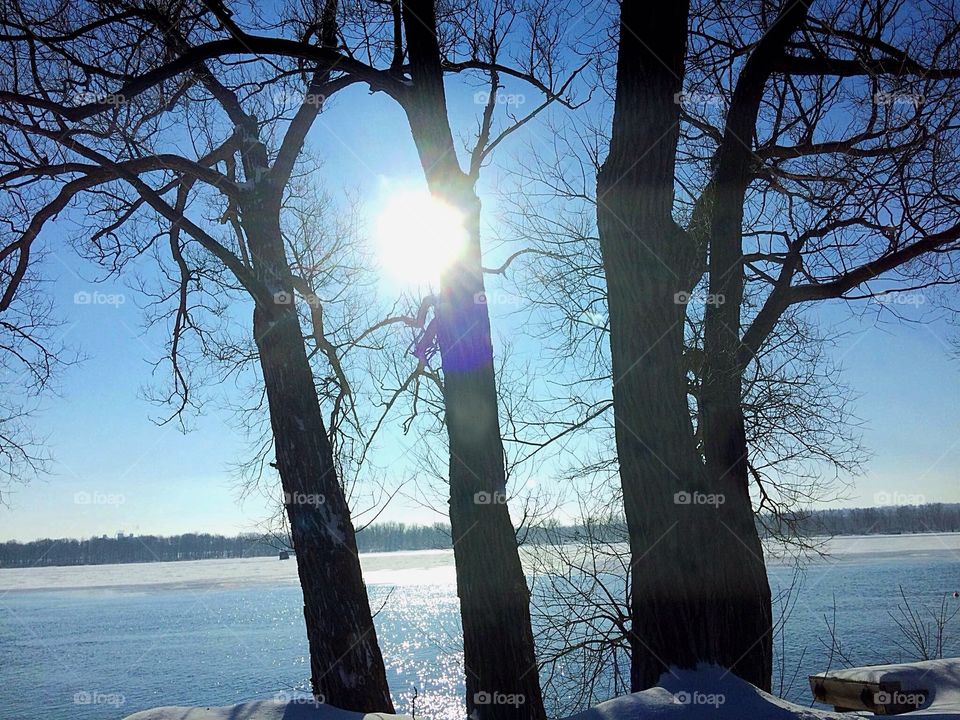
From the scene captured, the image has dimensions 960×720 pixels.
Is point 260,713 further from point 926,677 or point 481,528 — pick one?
point 926,677

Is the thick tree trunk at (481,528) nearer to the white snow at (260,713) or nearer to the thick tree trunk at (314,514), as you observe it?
the thick tree trunk at (314,514)

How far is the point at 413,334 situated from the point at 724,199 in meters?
3.62

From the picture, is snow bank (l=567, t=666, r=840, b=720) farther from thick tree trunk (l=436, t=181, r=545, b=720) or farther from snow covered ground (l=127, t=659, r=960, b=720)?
thick tree trunk (l=436, t=181, r=545, b=720)

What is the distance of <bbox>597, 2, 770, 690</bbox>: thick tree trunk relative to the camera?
4555 mm

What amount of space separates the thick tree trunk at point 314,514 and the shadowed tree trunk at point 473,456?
786mm

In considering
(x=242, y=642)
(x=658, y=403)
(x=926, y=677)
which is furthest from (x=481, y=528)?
(x=242, y=642)

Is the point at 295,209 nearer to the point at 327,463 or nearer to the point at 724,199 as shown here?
the point at 327,463

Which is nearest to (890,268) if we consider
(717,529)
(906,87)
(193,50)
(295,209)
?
(906,87)

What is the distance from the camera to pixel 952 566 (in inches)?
2446

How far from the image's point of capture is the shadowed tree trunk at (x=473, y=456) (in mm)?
5660

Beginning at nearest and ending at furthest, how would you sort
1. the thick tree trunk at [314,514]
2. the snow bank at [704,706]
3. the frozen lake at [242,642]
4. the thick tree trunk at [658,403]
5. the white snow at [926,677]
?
1. the snow bank at [704,706]
2. the thick tree trunk at [658,403]
3. the thick tree trunk at [314,514]
4. the white snow at [926,677]
5. the frozen lake at [242,642]

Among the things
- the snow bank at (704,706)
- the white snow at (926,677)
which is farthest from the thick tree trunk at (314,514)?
the white snow at (926,677)

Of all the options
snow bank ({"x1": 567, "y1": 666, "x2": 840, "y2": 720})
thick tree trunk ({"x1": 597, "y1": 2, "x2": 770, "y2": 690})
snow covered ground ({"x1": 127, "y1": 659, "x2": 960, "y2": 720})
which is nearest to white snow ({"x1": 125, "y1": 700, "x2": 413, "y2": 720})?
snow covered ground ({"x1": 127, "y1": 659, "x2": 960, "y2": 720})

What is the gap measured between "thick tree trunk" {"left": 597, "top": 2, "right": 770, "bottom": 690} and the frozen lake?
3.00 metres
